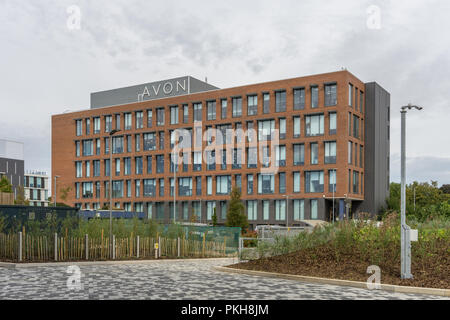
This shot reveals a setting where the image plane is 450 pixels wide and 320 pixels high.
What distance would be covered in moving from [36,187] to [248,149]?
8637 centimetres

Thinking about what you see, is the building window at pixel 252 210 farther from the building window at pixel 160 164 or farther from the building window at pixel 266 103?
the building window at pixel 160 164

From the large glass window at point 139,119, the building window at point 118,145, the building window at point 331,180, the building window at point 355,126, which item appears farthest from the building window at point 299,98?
the building window at point 118,145

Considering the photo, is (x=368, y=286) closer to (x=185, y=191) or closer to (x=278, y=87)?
(x=278, y=87)

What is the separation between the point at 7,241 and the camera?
23922mm

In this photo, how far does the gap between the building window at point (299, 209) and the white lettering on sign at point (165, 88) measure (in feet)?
87.8

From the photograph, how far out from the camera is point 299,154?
67.7 m

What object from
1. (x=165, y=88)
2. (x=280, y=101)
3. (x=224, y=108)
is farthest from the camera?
(x=165, y=88)

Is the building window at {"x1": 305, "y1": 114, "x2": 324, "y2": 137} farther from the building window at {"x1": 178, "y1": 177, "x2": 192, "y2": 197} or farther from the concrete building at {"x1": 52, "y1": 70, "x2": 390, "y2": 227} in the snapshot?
the building window at {"x1": 178, "y1": 177, "x2": 192, "y2": 197}

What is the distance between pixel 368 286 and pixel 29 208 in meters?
16.7

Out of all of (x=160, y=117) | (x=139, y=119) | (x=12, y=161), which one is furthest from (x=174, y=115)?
(x=12, y=161)

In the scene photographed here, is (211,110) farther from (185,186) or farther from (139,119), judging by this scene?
(139,119)

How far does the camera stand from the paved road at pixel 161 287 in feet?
45.1
